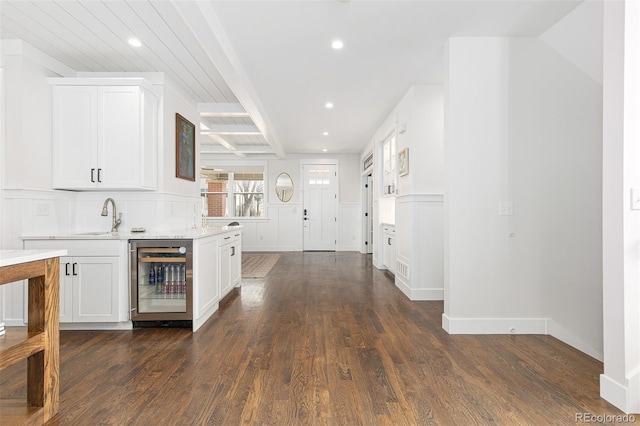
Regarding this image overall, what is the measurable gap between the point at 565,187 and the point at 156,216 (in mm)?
4019

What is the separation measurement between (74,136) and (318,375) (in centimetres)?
318

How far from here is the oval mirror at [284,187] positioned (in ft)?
28.4

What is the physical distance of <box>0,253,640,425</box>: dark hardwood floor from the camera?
5.54 ft

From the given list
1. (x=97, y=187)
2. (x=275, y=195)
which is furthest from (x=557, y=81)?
(x=275, y=195)

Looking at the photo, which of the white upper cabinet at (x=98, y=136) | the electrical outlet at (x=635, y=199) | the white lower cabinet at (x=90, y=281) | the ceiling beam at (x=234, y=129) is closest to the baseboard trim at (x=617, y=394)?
the electrical outlet at (x=635, y=199)

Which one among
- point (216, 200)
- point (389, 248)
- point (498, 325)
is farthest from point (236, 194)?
point (498, 325)

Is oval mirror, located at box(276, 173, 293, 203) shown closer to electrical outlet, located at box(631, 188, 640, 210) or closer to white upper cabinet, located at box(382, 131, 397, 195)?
white upper cabinet, located at box(382, 131, 397, 195)

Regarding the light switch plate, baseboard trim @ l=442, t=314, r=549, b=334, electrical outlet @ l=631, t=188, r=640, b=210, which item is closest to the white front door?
baseboard trim @ l=442, t=314, r=549, b=334

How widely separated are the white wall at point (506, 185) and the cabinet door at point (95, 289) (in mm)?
3001

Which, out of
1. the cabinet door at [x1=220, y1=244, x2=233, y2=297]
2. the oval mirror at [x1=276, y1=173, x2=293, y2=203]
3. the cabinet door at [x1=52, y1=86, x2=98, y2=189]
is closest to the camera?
the cabinet door at [x1=52, y1=86, x2=98, y2=189]

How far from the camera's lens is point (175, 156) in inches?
154

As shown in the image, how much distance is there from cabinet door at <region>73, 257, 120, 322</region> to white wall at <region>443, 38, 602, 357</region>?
3.00 m

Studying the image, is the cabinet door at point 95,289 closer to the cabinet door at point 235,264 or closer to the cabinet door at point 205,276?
the cabinet door at point 205,276

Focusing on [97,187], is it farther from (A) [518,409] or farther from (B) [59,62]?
(A) [518,409]
